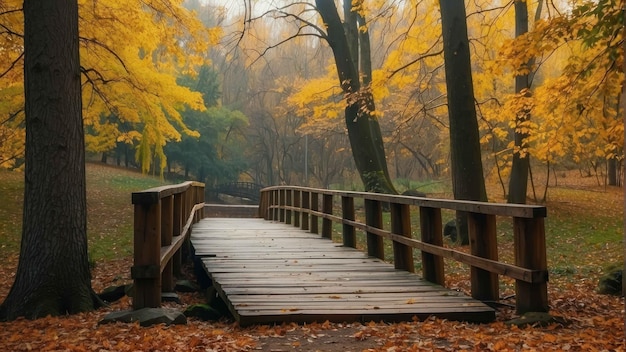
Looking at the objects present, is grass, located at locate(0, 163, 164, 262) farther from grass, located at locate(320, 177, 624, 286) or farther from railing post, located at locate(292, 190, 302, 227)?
grass, located at locate(320, 177, 624, 286)

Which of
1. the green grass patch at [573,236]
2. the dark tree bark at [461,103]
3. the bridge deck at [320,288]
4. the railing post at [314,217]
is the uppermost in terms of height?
the dark tree bark at [461,103]

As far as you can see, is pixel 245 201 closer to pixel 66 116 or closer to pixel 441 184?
pixel 441 184

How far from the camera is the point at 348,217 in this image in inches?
419

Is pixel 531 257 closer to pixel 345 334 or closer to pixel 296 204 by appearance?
pixel 345 334

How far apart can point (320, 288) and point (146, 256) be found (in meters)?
1.88

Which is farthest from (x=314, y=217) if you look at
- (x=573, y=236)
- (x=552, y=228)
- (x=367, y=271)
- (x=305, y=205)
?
(x=552, y=228)

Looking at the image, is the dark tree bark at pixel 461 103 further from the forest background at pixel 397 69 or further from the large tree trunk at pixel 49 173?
the large tree trunk at pixel 49 173

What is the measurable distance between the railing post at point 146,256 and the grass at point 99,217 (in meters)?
7.85

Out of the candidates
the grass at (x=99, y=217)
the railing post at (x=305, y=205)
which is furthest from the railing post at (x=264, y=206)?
the railing post at (x=305, y=205)

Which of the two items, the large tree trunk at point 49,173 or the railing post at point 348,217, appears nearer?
the large tree trunk at point 49,173

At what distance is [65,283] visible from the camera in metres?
6.87

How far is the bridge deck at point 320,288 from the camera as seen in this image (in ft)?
18.3

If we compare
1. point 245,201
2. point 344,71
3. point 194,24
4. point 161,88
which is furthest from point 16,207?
point 245,201

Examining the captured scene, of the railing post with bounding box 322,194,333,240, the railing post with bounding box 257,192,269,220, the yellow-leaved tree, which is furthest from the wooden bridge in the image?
the railing post with bounding box 257,192,269,220
